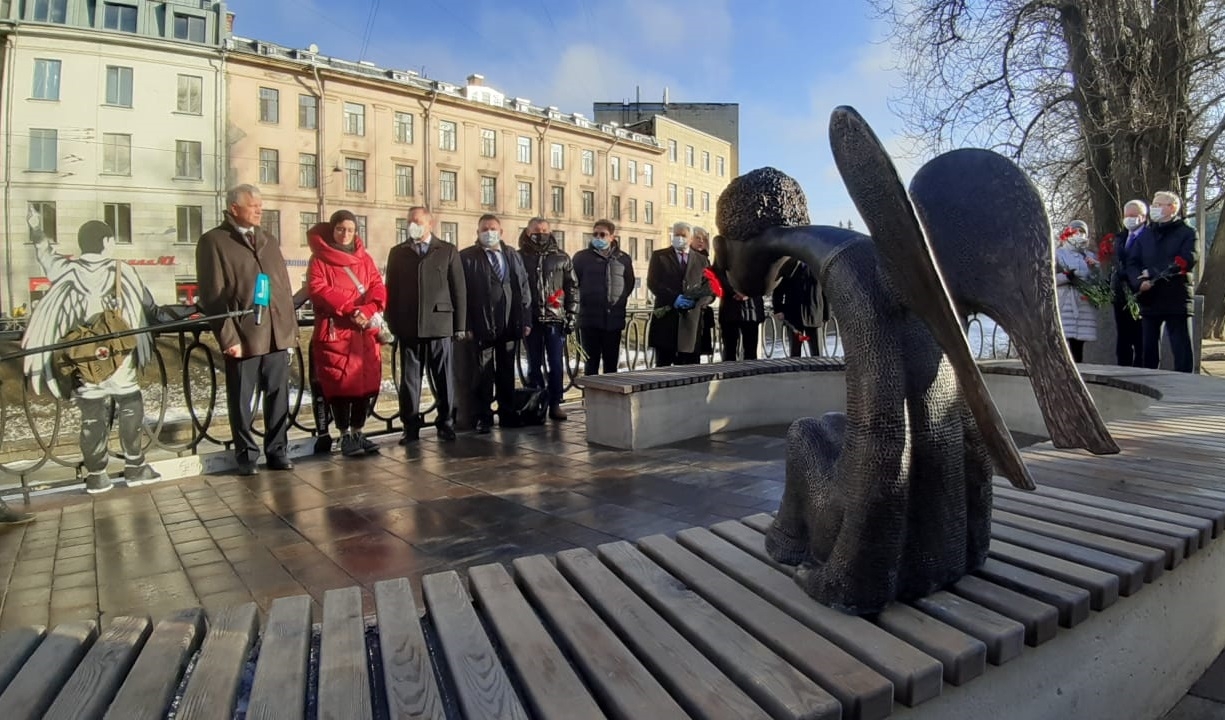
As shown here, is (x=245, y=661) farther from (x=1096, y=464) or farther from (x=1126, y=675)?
(x=1096, y=464)

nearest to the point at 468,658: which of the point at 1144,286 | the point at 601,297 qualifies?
the point at 601,297

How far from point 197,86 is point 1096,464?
4557cm

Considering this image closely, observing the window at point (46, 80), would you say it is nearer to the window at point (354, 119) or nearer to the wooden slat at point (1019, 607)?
the window at point (354, 119)

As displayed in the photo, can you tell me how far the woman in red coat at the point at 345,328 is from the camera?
5523mm

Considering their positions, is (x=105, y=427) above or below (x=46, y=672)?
above

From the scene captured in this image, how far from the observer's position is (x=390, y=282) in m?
6.06

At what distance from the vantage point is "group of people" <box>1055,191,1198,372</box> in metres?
7.00

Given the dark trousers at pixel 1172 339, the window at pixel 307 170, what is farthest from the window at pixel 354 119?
the dark trousers at pixel 1172 339

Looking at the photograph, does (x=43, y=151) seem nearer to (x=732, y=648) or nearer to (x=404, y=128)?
(x=404, y=128)

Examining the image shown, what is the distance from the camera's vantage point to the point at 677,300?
7438 millimetres

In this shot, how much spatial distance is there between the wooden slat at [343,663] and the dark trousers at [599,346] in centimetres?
554

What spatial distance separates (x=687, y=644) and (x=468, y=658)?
0.48m

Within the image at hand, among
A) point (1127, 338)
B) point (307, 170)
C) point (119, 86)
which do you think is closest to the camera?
point (1127, 338)

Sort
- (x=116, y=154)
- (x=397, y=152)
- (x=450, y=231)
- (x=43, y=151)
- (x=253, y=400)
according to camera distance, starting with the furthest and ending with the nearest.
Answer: (x=450, y=231) < (x=397, y=152) < (x=116, y=154) < (x=43, y=151) < (x=253, y=400)
